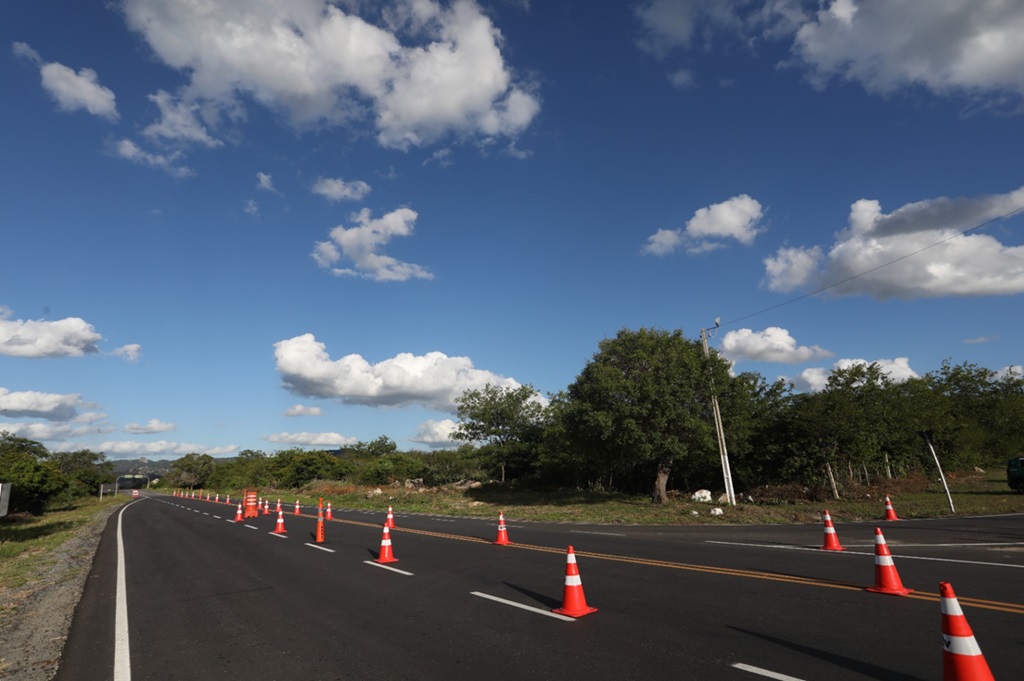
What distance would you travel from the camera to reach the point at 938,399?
44156mm

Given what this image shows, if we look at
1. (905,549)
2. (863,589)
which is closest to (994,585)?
(863,589)

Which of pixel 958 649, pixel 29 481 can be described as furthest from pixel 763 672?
pixel 29 481

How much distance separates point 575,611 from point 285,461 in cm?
10668

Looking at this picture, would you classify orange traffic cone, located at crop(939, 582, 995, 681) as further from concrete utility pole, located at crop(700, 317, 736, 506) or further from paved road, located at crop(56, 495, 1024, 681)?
concrete utility pole, located at crop(700, 317, 736, 506)

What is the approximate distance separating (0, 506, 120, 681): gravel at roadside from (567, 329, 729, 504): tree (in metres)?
23.5

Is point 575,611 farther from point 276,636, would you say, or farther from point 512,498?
point 512,498

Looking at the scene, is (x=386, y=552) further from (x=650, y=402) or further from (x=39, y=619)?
(x=650, y=402)

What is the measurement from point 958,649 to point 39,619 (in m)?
12.2

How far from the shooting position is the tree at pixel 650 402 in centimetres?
3031

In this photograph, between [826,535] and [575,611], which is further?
[826,535]

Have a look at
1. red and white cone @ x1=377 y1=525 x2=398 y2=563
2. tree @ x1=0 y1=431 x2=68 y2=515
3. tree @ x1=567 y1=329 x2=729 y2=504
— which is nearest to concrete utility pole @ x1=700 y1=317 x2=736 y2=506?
tree @ x1=567 y1=329 x2=729 y2=504

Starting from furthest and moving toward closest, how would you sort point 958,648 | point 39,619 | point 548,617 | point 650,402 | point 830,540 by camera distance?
point 650,402 < point 830,540 < point 39,619 < point 548,617 < point 958,648

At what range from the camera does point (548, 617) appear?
7406 mm

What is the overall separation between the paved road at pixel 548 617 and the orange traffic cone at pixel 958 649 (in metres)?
0.89
